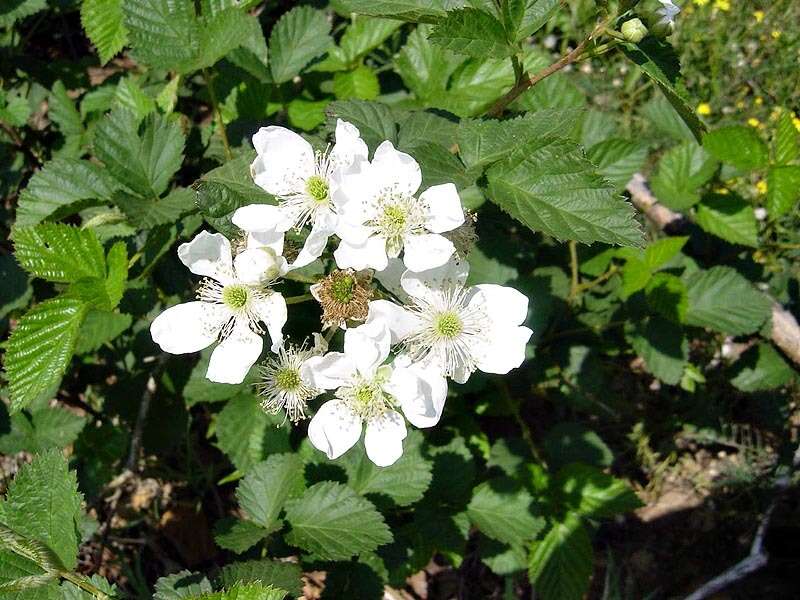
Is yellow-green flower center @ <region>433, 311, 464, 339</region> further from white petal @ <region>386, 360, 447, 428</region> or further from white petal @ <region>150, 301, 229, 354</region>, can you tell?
white petal @ <region>150, 301, 229, 354</region>

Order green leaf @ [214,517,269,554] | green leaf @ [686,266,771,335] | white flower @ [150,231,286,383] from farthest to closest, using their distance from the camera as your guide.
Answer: green leaf @ [686,266,771,335]
green leaf @ [214,517,269,554]
white flower @ [150,231,286,383]

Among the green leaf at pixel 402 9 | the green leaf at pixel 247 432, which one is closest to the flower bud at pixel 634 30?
the green leaf at pixel 402 9

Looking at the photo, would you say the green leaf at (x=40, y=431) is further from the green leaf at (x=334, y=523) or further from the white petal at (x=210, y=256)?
the white petal at (x=210, y=256)

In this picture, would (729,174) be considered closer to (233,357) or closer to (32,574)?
(233,357)

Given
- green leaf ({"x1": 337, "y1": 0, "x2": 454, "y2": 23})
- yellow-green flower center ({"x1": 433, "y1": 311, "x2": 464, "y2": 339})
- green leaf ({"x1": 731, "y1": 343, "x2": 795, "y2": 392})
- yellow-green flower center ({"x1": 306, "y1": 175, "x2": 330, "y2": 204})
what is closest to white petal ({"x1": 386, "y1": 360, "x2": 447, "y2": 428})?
yellow-green flower center ({"x1": 433, "y1": 311, "x2": 464, "y2": 339})

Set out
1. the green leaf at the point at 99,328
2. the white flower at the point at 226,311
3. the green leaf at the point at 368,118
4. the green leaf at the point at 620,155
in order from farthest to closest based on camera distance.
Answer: the green leaf at the point at 620,155, the green leaf at the point at 99,328, the green leaf at the point at 368,118, the white flower at the point at 226,311

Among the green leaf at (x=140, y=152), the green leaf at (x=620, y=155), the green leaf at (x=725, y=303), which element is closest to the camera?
the green leaf at (x=140, y=152)

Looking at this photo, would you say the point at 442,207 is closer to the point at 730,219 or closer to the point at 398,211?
the point at 398,211
